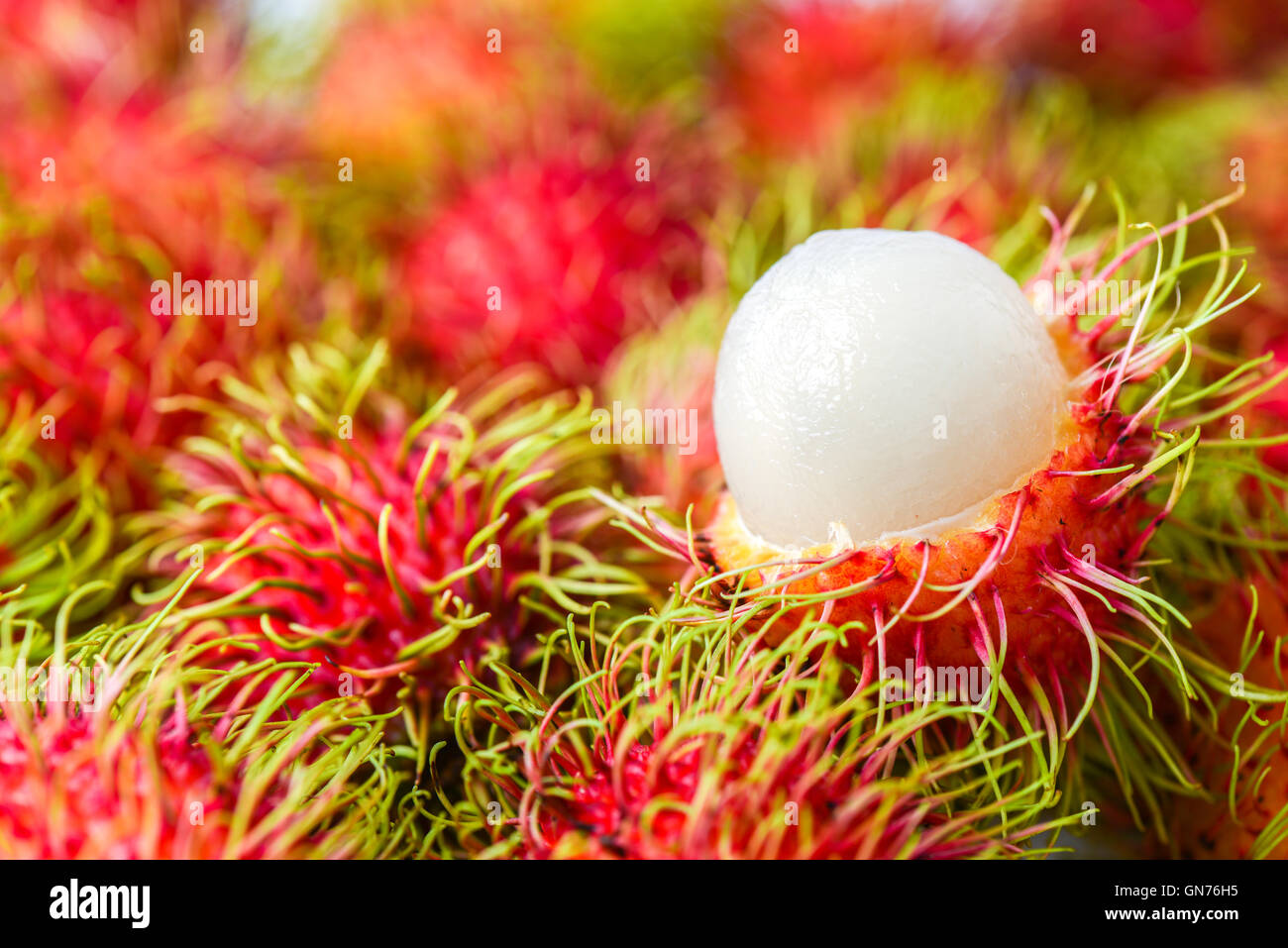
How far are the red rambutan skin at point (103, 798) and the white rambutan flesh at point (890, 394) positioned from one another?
0.42 m

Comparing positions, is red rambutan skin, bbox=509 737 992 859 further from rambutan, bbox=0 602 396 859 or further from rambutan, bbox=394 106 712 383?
rambutan, bbox=394 106 712 383

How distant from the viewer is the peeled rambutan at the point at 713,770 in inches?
24.5

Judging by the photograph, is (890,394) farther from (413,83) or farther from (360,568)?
(413,83)

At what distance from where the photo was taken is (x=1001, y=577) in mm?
704

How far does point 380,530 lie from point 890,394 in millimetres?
384

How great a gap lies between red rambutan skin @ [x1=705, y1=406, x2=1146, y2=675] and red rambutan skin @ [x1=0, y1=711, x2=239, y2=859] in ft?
1.31

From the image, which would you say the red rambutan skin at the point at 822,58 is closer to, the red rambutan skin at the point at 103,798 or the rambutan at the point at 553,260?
the rambutan at the point at 553,260

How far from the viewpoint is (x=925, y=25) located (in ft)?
5.24

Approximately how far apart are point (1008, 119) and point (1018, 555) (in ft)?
2.90

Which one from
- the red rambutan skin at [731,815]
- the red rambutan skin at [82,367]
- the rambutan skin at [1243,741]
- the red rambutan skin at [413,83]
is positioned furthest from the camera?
the red rambutan skin at [413,83]

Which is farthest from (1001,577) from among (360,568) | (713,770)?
(360,568)

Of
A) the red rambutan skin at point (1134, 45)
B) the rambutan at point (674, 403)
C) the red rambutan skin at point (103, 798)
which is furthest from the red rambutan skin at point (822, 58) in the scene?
the red rambutan skin at point (103, 798)

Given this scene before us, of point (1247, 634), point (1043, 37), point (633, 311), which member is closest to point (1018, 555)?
point (1247, 634)
